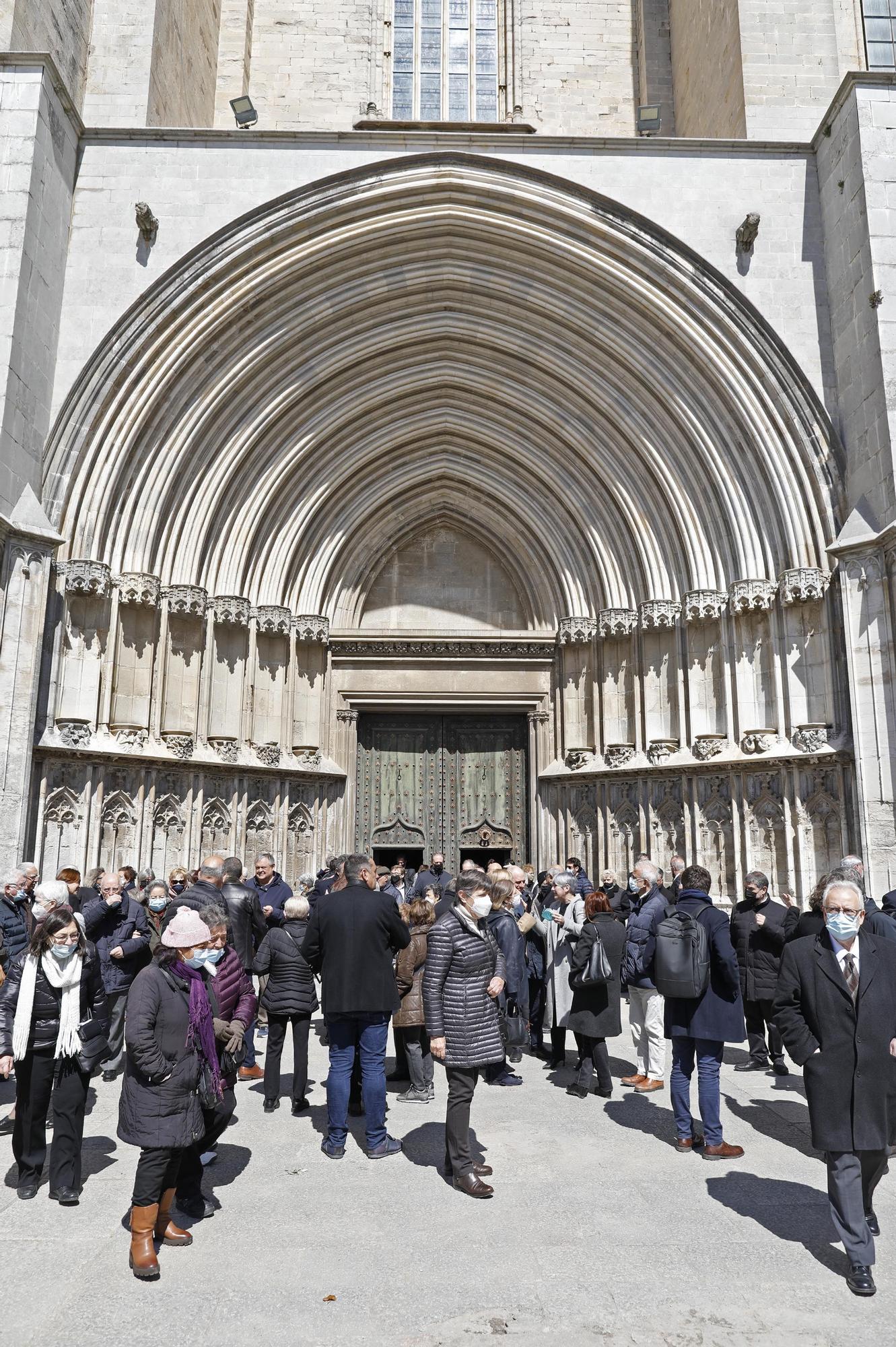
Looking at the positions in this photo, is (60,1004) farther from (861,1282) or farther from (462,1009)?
Answer: (861,1282)

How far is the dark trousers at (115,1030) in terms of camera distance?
6207 millimetres

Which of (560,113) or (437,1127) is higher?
(560,113)

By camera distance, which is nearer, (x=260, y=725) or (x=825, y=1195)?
(x=825, y=1195)

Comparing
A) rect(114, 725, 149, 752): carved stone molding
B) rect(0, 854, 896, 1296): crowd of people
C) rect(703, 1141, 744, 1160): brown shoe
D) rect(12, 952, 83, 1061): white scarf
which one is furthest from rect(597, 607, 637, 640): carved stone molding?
rect(12, 952, 83, 1061): white scarf

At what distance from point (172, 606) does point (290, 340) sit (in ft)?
11.3

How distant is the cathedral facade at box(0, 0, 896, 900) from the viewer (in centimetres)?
972

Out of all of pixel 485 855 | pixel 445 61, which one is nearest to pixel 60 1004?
pixel 485 855

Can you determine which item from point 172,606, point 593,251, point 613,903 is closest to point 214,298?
point 172,606

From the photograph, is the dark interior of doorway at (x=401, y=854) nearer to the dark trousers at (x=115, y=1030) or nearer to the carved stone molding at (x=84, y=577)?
the carved stone molding at (x=84, y=577)

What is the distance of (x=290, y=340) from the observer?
1138cm

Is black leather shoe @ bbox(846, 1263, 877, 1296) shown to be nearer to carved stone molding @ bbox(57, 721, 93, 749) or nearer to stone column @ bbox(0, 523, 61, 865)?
stone column @ bbox(0, 523, 61, 865)

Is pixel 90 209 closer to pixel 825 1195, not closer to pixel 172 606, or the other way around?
pixel 172 606

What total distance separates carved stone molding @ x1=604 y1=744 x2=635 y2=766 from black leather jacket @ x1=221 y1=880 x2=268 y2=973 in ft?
19.0

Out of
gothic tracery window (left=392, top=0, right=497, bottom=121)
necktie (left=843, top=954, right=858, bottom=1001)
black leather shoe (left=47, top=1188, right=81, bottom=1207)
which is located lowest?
black leather shoe (left=47, top=1188, right=81, bottom=1207)
